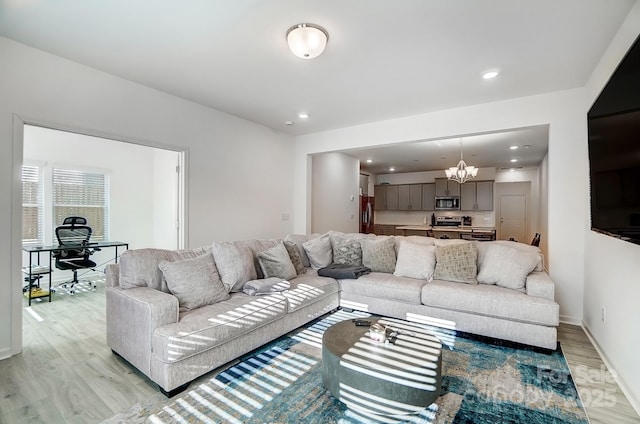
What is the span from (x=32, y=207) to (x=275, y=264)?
464 cm

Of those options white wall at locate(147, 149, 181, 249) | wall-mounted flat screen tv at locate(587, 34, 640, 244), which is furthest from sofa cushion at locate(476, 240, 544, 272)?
white wall at locate(147, 149, 181, 249)

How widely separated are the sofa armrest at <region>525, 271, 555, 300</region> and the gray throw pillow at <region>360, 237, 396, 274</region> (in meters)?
1.49

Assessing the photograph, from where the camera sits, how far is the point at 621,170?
1.67 metres

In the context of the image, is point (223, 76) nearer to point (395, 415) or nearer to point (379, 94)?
point (379, 94)

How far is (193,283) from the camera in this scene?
8.61ft

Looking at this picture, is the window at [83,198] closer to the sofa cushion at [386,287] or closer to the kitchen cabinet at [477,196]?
the sofa cushion at [386,287]

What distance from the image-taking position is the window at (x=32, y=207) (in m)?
4.98

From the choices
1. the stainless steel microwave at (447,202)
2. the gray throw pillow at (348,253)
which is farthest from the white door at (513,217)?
the gray throw pillow at (348,253)

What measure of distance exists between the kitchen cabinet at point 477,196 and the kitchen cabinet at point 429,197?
803 millimetres

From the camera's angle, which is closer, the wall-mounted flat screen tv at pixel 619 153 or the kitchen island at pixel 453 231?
the wall-mounted flat screen tv at pixel 619 153

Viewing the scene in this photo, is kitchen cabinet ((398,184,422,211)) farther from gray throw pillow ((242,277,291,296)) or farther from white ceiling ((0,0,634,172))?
gray throw pillow ((242,277,291,296))

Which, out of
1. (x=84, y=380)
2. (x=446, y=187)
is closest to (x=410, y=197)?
(x=446, y=187)

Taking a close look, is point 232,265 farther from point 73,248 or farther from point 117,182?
point 117,182

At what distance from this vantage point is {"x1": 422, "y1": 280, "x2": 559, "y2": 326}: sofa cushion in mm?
2804
